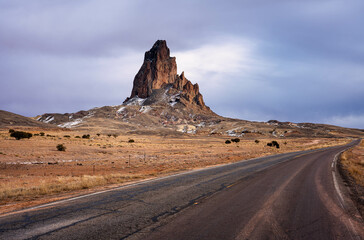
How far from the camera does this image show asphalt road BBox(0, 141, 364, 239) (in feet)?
18.4

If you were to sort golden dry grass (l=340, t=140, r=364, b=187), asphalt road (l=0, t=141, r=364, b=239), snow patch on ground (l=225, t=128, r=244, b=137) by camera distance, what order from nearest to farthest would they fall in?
asphalt road (l=0, t=141, r=364, b=239)
golden dry grass (l=340, t=140, r=364, b=187)
snow patch on ground (l=225, t=128, r=244, b=137)

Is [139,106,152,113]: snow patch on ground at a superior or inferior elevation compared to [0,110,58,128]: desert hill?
superior

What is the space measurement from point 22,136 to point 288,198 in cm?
4737

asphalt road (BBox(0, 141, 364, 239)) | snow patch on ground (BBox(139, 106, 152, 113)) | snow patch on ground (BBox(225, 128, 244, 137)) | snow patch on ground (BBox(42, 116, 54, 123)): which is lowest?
asphalt road (BBox(0, 141, 364, 239))

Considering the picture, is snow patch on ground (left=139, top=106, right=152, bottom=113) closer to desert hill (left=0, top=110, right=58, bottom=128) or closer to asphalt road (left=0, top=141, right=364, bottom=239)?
desert hill (left=0, top=110, right=58, bottom=128)

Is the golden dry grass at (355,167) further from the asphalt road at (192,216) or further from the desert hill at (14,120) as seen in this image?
the desert hill at (14,120)

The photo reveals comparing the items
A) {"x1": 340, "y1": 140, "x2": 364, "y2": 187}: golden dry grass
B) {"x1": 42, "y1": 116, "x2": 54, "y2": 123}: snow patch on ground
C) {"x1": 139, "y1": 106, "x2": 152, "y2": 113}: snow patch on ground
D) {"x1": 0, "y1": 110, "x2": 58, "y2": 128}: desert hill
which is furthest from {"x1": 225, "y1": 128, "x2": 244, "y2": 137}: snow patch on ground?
{"x1": 42, "y1": 116, "x2": 54, "y2": 123}: snow patch on ground

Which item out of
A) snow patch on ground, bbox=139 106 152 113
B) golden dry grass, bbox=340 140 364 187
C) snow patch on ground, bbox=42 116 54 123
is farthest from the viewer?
snow patch on ground, bbox=139 106 152 113

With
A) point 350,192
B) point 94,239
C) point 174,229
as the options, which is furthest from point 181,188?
point 350,192

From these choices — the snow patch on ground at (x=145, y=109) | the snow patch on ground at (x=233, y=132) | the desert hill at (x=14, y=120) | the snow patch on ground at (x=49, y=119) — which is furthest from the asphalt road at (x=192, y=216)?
the snow patch on ground at (x=145, y=109)

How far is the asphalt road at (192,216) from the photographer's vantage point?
5617mm

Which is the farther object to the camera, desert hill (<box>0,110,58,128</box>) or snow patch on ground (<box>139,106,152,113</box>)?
snow patch on ground (<box>139,106,152,113</box>)

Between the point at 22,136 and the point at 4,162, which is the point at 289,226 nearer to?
the point at 4,162

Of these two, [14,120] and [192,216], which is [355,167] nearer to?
[192,216]
